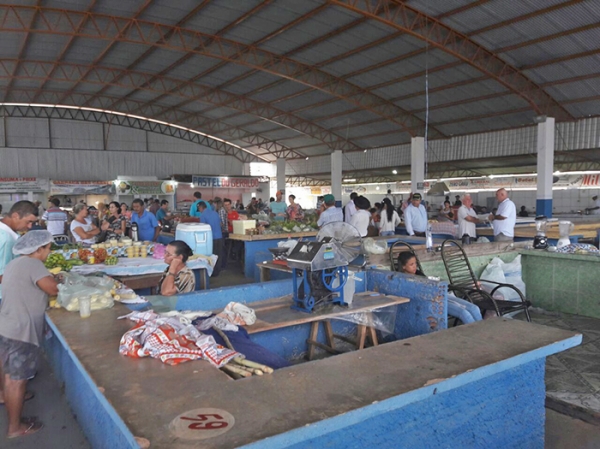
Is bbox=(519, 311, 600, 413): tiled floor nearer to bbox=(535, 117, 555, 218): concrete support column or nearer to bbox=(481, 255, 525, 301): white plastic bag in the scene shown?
bbox=(481, 255, 525, 301): white plastic bag

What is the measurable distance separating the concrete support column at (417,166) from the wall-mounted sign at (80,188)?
39.3 ft

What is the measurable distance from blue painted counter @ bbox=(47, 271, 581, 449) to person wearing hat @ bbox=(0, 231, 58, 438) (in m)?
0.21

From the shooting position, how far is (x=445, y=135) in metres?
19.2

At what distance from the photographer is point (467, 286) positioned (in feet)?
17.5

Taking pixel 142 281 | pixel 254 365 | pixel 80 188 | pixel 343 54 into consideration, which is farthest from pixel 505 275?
pixel 80 188

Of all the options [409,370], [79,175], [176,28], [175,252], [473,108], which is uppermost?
[176,28]

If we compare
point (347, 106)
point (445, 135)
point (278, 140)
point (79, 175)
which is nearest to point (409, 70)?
point (347, 106)

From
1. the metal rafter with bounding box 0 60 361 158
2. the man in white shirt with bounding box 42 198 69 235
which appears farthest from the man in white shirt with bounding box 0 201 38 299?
the metal rafter with bounding box 0 60 361 158

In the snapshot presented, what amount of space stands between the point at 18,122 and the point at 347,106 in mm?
14766

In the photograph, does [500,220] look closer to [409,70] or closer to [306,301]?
[306,301]

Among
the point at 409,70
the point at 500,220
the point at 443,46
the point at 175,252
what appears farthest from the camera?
the point at 409,70

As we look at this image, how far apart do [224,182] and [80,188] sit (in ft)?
19.6

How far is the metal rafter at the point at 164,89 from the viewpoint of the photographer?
16.0 metres

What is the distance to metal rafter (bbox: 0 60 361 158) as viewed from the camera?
16.0 metres
